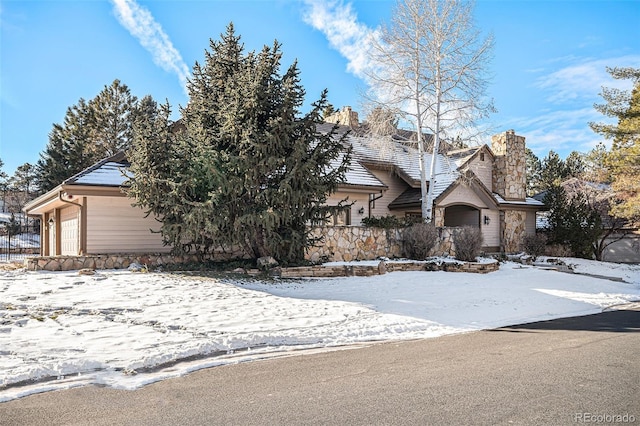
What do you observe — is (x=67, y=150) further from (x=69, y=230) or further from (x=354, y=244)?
(x=354, y=244)

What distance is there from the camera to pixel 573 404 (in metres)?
4.23

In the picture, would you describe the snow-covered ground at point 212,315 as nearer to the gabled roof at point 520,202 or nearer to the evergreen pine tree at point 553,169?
the gabled roof at point 520,202

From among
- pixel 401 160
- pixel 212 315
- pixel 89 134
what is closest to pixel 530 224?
pixel 401 160

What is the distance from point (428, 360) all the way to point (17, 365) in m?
4.97

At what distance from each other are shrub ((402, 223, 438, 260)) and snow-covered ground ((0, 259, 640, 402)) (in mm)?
2049

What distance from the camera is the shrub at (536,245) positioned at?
2367 cm

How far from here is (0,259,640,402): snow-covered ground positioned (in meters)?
5.50

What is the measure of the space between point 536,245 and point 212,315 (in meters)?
20.5

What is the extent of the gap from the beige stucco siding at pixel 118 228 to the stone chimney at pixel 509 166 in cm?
1870

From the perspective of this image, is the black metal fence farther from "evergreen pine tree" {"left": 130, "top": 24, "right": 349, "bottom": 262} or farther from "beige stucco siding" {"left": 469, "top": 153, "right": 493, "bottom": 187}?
"beige stucco siding" {"left": 469, "top": 153, "right": 493, "bottom": 187}

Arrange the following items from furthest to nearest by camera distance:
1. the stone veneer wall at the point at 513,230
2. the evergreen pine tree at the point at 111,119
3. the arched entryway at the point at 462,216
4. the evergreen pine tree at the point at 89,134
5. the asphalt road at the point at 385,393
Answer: the evergreen pine tree at the point at 111,119 → the evergreen pine tree at the point at 89,134 → the stone veneer wall at the point at 513,230 → the arched entryway at the point at 462,216 → the asphalt road at the point at 385,393

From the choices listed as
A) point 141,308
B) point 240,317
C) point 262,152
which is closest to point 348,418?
point 240,317

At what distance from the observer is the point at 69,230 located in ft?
54.6

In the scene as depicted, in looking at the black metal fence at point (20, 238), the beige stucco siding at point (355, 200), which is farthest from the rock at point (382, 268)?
the black metal fence at point (20, 238)
